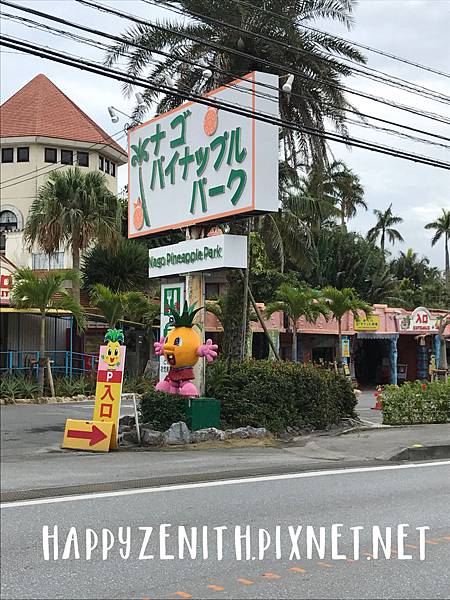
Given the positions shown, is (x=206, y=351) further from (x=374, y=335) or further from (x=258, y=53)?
(x=374, y=335)

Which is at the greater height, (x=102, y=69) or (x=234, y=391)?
(x=102, y=69)

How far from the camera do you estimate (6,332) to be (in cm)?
2883

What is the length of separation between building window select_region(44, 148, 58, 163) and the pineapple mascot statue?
94.2ft

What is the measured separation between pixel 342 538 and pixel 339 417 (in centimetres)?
986

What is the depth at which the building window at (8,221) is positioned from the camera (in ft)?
140

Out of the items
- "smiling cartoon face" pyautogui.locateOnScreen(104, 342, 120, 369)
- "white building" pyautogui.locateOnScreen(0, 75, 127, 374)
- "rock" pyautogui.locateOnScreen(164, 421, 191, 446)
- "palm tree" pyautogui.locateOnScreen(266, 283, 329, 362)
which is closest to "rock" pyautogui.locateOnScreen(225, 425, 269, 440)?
"rock" pyautogui.locateOnScreen(164, 421, 191, 446)

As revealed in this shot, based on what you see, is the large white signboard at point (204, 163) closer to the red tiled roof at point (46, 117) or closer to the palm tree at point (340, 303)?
the palm tree at point (340, 303)

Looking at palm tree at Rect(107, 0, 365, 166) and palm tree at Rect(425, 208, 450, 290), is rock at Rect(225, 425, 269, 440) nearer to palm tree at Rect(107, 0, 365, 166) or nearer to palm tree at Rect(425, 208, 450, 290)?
palm tree at Rect(107, 0, 365, 166)

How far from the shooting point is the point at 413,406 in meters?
18.2

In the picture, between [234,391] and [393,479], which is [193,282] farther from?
[393,479]

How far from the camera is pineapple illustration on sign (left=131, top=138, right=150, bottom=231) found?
1745 centimetres

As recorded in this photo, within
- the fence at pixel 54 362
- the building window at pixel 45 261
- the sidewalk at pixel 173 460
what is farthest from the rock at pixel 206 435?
the building window at pixel 45 261

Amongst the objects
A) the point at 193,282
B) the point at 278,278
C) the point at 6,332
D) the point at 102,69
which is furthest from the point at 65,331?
the point at 102,69

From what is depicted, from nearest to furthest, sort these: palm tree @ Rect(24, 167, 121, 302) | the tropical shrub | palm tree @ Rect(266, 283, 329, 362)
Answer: the tropical shrub, palm tree @ Rect(24, 167, 121, 302), palm tree @ Rect(266, 283, 329, 362)
